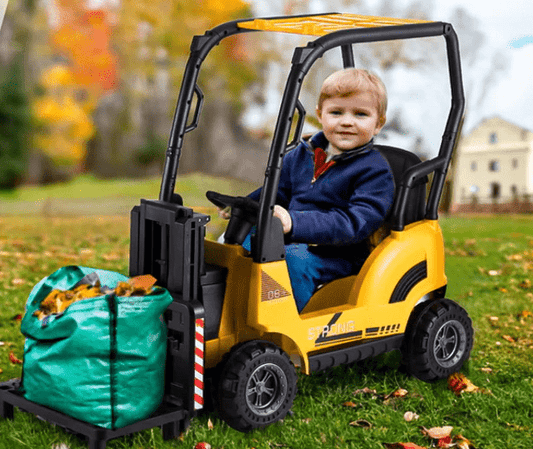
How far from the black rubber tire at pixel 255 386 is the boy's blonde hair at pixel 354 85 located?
1.23m

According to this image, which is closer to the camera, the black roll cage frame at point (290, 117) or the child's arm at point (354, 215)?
the black roll cage frame at point (290, 117)

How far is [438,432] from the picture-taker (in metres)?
3.27

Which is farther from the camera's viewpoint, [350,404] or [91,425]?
[350,404]

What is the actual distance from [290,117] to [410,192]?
0.97m

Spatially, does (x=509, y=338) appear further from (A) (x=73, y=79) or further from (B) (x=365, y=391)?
(A) (x=73, y=79)

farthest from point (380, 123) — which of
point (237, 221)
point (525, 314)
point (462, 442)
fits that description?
point (525, 314)

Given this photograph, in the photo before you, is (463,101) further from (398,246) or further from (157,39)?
(157,39)

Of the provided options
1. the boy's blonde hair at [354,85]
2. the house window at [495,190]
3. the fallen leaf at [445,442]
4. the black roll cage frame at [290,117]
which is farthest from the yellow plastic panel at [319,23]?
the house window at [495,190]

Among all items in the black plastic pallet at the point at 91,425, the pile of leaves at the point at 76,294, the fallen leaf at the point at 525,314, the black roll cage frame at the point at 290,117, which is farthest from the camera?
the fallen leaf at the point at 525,314

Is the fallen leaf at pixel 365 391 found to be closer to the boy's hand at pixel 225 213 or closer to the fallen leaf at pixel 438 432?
the fallen leaf at pixel 438 432

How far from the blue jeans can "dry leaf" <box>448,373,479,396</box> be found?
2.38ft

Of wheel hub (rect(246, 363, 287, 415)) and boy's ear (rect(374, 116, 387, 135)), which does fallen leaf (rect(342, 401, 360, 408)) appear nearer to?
wheel hub (rect(246, 363, 287, 415))

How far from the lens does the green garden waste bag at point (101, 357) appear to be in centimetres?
285

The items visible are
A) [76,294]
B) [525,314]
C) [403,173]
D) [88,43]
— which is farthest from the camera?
[88,43]
